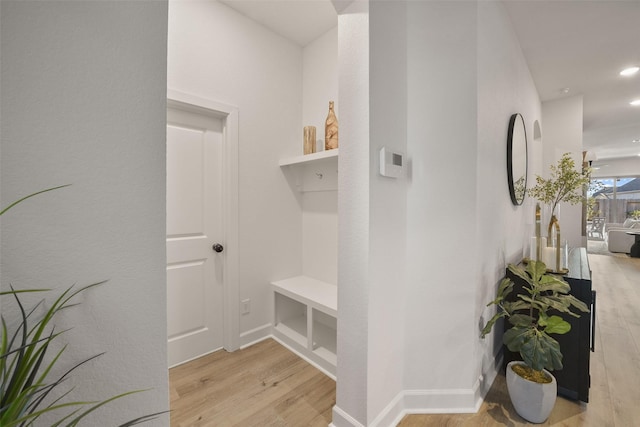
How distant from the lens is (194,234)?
225 centimetres

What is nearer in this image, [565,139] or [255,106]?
[255,106]

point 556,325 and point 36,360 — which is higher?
point 36,360

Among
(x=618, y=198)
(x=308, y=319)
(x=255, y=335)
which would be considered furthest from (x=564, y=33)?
(x=618, y=198)

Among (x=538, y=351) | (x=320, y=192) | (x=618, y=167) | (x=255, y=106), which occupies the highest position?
(x=618, y=167)

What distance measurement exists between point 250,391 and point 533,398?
1649mm

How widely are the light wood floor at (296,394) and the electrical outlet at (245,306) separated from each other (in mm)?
312

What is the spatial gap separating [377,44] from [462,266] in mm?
1274

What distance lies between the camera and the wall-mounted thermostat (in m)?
1.43

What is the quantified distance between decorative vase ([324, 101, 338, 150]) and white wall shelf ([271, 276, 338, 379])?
1.22m

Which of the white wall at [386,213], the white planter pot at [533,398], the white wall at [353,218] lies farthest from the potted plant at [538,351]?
the white wall at [353,218]

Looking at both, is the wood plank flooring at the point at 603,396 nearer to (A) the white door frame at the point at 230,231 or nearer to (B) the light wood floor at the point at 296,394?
(B) the light wood floor at the point at 296,394

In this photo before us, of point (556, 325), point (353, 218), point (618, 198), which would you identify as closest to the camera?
point (353, 218)

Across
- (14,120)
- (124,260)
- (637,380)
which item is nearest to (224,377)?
(124,260)

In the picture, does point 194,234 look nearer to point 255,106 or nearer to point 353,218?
point 255,106
